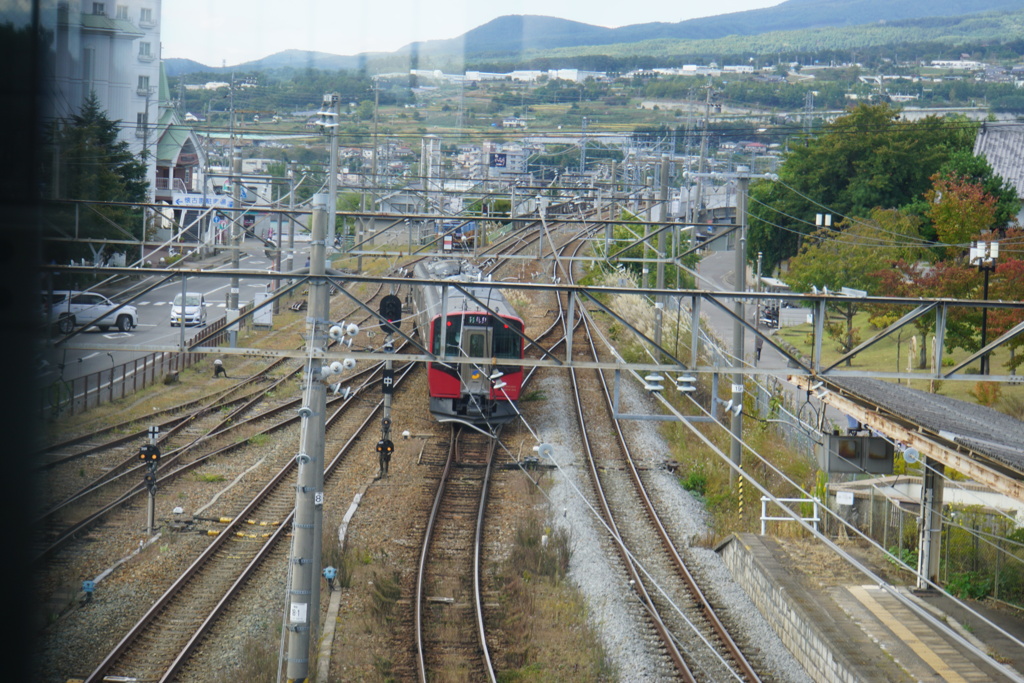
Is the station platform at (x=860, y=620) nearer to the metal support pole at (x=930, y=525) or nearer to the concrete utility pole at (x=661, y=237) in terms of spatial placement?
the metal support pole at (x=930, y=525)

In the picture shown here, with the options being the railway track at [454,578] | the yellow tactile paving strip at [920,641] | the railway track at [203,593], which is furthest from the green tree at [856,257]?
the railway track at [203,593]

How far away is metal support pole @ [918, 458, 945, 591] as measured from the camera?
30.6 ft

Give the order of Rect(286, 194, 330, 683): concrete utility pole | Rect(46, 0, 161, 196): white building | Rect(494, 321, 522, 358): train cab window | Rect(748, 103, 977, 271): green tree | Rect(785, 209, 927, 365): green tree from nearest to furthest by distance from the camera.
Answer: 1. Rect(46, 0, 161, 196): white building
2. Rect(286, 194, 330, 683): concrete utility pole
3. Rect(494, 321, 522, 358): train cab window
4. Rect(785, 209, 927, 365): green tree
5. Rect(748, 103, 977, 271): green tree

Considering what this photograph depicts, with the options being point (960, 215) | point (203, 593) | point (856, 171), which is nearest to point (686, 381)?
point (203, 593)

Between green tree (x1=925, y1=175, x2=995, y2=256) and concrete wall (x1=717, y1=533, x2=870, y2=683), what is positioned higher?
green tree (x1=925, y1=175, x2=995, y2=256)

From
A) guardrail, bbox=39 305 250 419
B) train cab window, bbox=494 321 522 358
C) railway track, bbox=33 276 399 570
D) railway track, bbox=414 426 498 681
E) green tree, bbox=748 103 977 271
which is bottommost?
railway track, bbox=414 426 498 681

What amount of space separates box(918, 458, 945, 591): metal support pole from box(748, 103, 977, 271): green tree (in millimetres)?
27195

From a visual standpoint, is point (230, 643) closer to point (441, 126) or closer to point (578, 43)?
point (441, 126)

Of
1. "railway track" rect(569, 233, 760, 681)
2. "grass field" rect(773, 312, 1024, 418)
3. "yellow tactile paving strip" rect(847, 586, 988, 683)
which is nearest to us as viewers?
"yellow tactile paving strip" rect(847, 586, 988, 683)

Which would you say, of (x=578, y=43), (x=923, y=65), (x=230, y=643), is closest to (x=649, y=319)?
(x=230, y=643)

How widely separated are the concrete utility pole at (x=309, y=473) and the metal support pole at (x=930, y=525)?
6.05 m

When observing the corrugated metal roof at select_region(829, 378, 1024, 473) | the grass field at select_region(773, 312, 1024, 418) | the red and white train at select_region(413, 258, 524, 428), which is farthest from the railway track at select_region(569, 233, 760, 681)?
the grass field at select_region(773, 312, 1024, 418)

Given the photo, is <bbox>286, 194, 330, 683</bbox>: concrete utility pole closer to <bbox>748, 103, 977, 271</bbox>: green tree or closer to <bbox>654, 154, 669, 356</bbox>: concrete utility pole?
<bbox>654, 154, 669, 356</bbox>: concrete utility pole

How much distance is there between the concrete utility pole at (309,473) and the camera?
676cm
